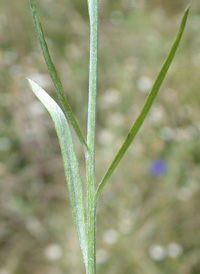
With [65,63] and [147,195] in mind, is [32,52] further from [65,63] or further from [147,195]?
[147,195]

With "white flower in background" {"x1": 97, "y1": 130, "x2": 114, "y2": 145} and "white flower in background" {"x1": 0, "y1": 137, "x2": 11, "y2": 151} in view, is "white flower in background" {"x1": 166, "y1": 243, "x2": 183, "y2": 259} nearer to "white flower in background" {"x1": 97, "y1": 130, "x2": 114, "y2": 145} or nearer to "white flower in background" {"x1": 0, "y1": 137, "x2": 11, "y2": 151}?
"white flower in background" {"x1": 97, "y1": 130, "x2": 114, "y2": 145}

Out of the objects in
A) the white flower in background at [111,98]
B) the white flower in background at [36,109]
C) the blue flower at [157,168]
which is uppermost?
the white flower in background at [111,98]

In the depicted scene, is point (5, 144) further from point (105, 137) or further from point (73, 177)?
point (73, 177)

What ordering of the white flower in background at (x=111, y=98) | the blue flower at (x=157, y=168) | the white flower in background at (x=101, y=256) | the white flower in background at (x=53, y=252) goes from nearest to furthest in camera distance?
1. the white flower in background at (x=101, y=256)
2. the white flower in background at (x=53, y=252)
3. the blue flower at (x=157, y=168)
4. the white flower in background at (x=111, y=98)

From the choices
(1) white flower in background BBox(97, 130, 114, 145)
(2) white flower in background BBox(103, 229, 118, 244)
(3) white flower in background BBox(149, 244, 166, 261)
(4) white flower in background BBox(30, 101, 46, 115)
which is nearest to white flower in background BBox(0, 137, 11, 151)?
(4) white flower in background BBox(30, 101, 46, 115)

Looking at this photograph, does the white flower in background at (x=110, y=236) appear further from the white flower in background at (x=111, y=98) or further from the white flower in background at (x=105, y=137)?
the white flower in background at (x=111, y=98)

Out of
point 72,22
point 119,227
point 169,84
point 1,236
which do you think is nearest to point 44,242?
point 1,236

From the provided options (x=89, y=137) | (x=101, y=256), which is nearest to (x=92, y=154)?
(x=89, y=137)

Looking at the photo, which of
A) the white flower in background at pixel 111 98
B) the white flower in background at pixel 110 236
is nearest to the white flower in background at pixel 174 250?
the white flower in background at pixel 110 236
